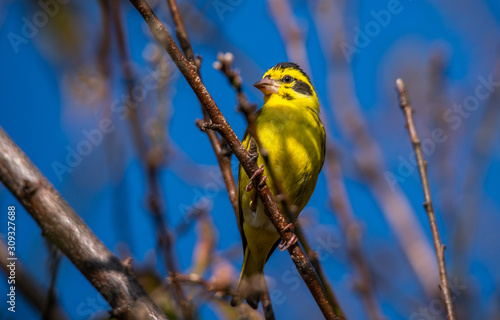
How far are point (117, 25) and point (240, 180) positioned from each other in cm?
190

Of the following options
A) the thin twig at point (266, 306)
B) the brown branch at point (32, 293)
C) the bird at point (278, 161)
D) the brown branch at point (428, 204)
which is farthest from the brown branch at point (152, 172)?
the bird at point (278, 161)

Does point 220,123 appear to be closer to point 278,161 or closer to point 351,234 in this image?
point 351,234

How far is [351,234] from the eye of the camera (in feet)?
9.57

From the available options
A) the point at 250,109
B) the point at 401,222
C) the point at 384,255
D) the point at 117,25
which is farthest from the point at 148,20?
the point at 384,255

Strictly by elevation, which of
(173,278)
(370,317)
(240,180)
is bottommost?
A: (173,278)

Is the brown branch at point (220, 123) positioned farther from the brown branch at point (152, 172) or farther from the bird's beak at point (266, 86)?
the bird's beak at point (266, 86)

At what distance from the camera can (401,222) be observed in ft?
13.1

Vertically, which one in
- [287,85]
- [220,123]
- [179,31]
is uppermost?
[287,85]

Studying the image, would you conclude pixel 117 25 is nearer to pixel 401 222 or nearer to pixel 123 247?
pixel 123 247

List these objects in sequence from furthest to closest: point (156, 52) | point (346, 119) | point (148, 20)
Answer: point (346, 119), point (156, 52), point (148, 20)

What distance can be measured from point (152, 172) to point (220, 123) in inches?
13.7

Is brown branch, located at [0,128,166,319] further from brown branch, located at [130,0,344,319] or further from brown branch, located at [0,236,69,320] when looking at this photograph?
brown branch, located at [130,0,344,319]

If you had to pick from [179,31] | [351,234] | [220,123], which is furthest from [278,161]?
[220,123]

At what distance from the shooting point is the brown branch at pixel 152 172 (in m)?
1.92
